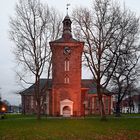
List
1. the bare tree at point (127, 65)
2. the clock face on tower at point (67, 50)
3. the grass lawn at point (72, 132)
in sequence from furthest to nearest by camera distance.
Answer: the clock face on tower at point (67, 50), the bare tree at point (127, 65), the grass lawn at point (72, 132)

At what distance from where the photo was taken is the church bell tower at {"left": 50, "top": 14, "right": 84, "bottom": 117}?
66938 mm

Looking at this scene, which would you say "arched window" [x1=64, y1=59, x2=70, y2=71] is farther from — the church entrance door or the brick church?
the church entrance door

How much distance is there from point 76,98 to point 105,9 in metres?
28.5

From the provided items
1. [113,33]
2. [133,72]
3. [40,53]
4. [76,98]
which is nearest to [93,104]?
[76,98]

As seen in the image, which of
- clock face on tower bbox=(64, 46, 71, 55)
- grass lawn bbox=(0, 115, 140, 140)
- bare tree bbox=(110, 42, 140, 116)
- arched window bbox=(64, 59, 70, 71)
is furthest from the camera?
arched window bbox=(64, 59, 70, 71)

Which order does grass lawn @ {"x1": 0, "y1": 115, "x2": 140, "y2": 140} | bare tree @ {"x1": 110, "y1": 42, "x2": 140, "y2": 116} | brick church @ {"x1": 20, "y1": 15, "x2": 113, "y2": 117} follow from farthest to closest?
brick church @ {"x1": 20, "y1": 15, "x2": 113, "y2": 117}, bare tree @ {"x1": 110, "y1": 42, "x2": 140, "y2": 116}, grass lawn @ {"x1": 0, "y1": 115, "x2": 140, "y2": 140}

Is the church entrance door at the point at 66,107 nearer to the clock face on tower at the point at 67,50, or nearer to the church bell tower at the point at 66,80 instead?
the church bell tower at the point at 66,80

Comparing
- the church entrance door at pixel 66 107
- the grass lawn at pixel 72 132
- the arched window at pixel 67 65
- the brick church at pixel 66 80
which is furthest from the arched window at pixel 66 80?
the grass lawn at pixel 72 132

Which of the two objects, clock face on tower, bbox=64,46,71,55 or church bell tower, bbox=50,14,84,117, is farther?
clock face on tower, bbox=64,46,71,55

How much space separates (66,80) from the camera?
67750 millimetres

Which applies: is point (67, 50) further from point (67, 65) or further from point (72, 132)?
point (72, 132)

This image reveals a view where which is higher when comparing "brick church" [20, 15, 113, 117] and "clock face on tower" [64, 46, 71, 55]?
"clock face on tower" [64, 46, 71, 55]

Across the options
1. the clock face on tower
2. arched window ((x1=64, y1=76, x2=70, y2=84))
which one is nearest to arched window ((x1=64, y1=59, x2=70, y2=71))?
the clock face on tower

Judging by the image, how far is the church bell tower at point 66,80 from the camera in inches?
2635
